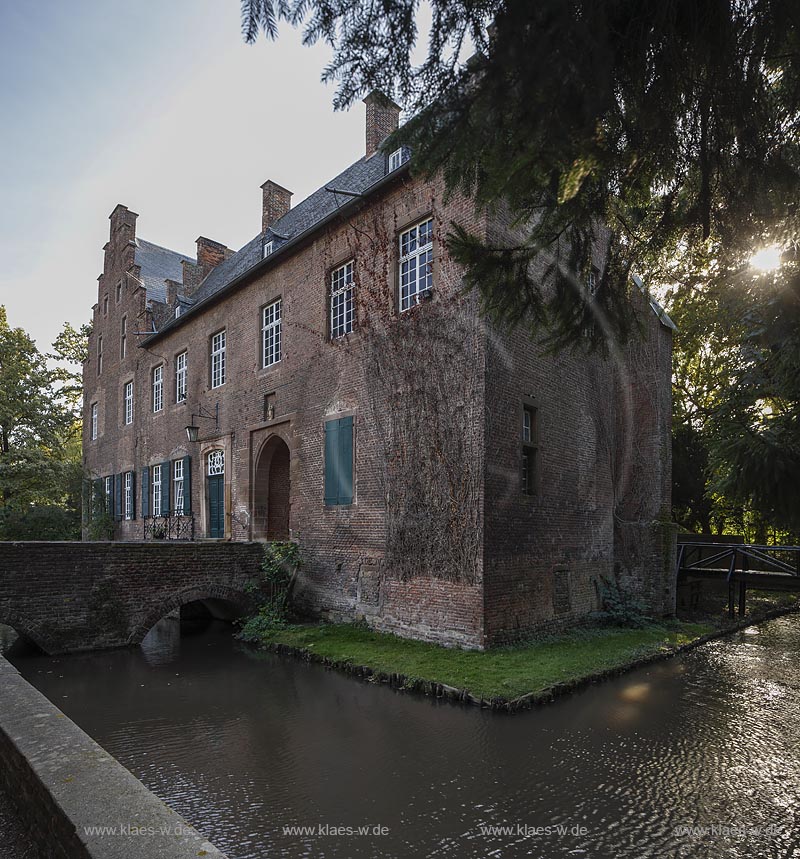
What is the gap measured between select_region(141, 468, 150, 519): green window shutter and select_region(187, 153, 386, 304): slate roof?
240 inches

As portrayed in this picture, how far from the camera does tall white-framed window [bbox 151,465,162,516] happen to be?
20.0 meters

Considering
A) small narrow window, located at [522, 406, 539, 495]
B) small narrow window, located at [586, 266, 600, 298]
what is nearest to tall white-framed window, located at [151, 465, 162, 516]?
small narrow window, located at [522, 406, 539, 495]

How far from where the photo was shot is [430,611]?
10.7 metres

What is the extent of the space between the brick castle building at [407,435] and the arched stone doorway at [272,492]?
2.1 inches

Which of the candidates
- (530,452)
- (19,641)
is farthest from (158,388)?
(530,452)

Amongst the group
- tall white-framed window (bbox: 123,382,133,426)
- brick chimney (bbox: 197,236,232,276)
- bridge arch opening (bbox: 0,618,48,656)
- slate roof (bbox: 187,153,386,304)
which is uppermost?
brick chimney (bbox: 197,236,232,276)

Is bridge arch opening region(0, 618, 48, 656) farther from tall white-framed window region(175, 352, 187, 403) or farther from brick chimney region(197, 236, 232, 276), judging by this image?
brick chimney region(197, 236, 232, 276)

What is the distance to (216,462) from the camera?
17.2 m

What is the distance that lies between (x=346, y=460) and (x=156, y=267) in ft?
54.9

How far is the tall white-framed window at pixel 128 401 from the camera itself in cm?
2256

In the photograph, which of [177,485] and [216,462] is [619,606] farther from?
[177,485]

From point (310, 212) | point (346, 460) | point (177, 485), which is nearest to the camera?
point (346, 460)

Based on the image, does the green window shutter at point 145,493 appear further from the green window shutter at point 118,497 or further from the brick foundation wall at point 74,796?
the brick foundation wall at point 74,796

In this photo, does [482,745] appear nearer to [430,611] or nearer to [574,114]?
[430,611]
